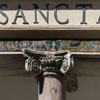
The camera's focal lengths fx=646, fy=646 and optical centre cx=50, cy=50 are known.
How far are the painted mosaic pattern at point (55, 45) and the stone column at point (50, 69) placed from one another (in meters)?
0.33

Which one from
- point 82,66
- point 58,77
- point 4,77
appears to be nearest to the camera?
point 58,77

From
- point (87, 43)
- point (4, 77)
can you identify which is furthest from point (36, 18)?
point (4, 77)

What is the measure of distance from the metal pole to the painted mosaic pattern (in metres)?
0.65

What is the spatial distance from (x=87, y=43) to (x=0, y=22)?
1862mm

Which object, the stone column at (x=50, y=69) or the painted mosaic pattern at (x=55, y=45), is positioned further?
the painted mosaic pattern at (x=55, y=45)

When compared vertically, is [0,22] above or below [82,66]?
above

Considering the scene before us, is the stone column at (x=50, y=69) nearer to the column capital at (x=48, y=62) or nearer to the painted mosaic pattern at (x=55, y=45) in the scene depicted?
the column capital at (x=48, y=62)

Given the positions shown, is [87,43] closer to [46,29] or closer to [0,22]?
[46,29]

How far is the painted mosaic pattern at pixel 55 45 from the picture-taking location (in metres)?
13.3

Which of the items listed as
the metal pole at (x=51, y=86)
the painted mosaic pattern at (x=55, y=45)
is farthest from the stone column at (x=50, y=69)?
the painted mosaic pattern at (x=55, y=45)

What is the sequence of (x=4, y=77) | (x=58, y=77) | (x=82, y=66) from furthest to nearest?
(x=4, y=77) → (x=82, y=66) → (x=58, y=77)

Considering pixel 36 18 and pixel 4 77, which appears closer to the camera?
pixel 36 18

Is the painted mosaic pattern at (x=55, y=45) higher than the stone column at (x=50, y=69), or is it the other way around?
the painted mosaic pattern at (x=55, y=45)

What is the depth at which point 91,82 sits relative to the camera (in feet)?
51.8
